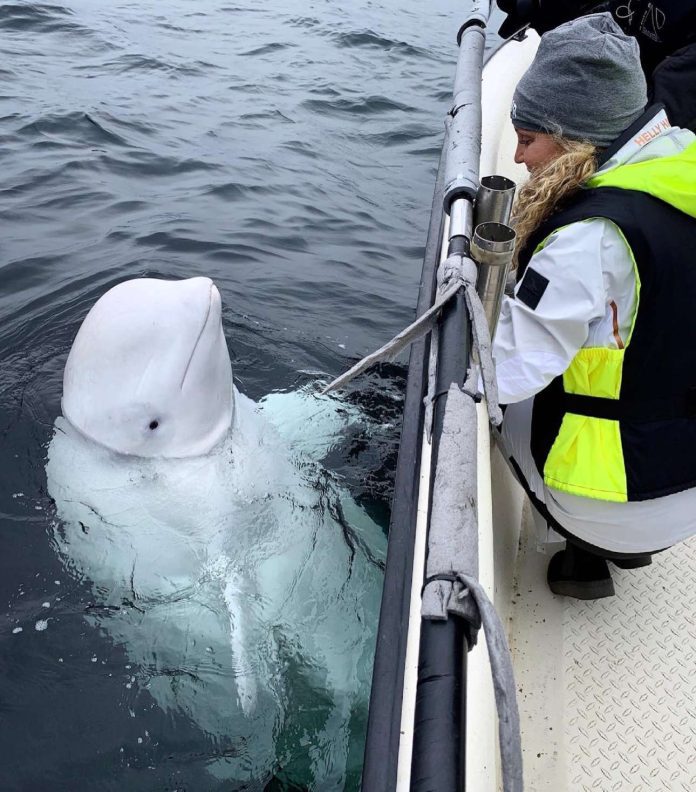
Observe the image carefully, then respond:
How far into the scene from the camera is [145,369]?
146 inches

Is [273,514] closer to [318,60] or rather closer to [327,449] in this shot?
[327,449]

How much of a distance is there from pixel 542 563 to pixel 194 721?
170 cm

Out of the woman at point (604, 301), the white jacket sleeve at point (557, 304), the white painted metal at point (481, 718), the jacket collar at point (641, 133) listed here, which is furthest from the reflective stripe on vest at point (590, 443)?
the white painted metal at point (481, 718)

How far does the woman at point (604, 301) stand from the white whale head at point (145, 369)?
5.31ft

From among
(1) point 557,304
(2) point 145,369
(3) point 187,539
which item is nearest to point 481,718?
(1) point 557,304

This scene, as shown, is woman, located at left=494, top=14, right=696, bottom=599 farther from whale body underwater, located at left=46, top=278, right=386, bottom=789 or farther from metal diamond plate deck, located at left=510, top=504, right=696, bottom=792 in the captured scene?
whale body underwater, located at left=46, top=278, right=386, bottom=789

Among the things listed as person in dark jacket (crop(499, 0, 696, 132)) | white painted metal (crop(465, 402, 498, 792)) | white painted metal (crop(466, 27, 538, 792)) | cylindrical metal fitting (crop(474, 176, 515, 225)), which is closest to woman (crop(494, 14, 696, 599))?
cylindrical metal fitting (crop(474, 176, 515, 225))

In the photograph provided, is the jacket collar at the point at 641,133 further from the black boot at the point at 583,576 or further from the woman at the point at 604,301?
the black boot at the point at 583,576

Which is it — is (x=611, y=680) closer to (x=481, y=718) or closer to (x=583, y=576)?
(x=583, y=576)

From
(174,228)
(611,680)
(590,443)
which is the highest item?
(590,443)

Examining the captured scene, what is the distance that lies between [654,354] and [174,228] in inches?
237

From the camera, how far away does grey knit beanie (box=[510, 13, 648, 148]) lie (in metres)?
2.77

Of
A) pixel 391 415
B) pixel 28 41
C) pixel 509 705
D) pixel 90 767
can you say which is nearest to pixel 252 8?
pixel 28 41

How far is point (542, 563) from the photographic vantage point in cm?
347
